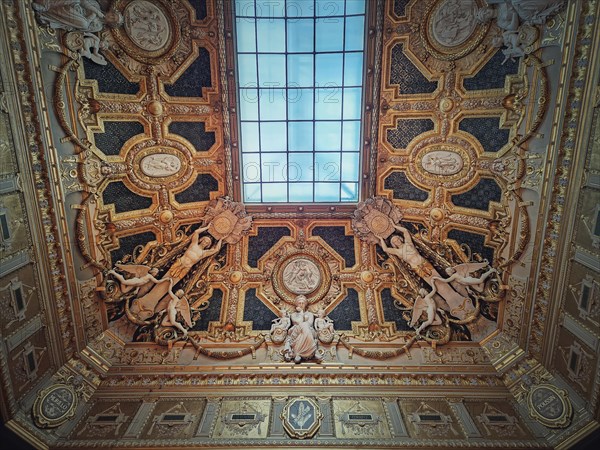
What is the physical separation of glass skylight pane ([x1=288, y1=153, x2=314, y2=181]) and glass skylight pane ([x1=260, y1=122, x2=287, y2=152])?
42 cm

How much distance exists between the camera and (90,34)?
291 inches

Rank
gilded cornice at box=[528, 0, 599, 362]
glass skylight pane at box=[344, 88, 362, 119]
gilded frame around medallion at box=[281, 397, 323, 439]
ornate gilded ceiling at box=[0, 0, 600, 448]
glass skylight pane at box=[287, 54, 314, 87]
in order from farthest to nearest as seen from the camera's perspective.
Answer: glass skylight pane at box=[344, 88, 362, 119]
glass skylight pane at box=[287, 54, 314, 87]
gilded frame around medallion at box=[281, 397, 323, 439]
ornate gilded ceiling at box=[0, 0, 600, 448]
gilded cornice at box=[528, 0, 599, 362]

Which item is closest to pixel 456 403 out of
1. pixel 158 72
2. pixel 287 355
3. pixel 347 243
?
pixel 287 355

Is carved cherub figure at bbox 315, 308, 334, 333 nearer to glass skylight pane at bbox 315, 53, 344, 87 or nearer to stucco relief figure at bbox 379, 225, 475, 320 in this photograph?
stucco relief figure at bbox 379, 225, 475, 320

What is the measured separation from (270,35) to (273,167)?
11.1 feet

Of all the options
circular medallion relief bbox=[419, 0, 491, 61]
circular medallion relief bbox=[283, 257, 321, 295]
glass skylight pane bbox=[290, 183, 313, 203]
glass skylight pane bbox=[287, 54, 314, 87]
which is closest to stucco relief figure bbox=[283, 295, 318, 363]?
circular medallion relief bbox=[283, 257, 321, 295]

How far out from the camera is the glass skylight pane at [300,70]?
938 centimetres

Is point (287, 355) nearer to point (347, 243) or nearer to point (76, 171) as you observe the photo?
point (347, 243)

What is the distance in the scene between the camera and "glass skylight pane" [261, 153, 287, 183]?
34.3 ft

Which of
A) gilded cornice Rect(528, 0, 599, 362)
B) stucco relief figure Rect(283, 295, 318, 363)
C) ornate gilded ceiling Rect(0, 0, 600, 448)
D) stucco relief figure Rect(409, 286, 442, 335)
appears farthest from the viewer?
Result: stucco relief figure Rect(409, 286, 442, 335)

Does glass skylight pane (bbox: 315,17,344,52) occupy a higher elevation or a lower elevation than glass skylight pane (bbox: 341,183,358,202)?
higher

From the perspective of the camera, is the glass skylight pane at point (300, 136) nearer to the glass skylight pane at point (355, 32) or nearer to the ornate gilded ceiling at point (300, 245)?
the ornate gilded ceiling at point (300, 245)

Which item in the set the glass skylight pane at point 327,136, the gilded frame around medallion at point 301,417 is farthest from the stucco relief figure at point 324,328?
the glass skylight pane at point 327,136

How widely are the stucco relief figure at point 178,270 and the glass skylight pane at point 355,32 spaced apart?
608cm
